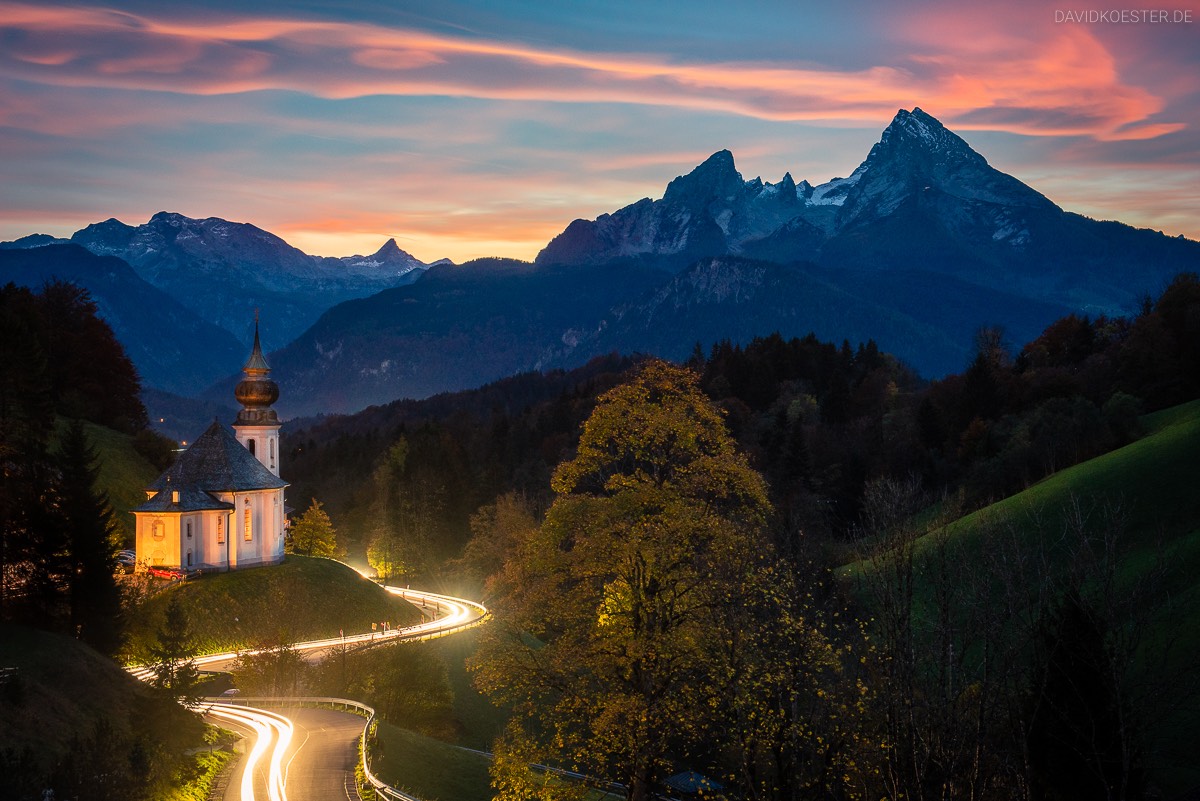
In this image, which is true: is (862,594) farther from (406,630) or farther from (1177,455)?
(406,630)

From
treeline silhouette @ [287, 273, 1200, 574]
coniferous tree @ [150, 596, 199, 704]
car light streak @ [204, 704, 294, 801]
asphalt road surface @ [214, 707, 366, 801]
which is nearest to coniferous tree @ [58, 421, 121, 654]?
car light streak @ [204, 704, 294, 801]

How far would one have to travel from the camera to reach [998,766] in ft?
95.5

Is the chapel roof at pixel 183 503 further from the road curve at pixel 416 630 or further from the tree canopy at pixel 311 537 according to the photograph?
the tree canopy at pixel 311 537

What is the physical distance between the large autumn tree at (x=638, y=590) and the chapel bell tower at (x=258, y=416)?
6832 centimetres

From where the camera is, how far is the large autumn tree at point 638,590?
2614 centimetres

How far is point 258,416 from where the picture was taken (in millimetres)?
92812

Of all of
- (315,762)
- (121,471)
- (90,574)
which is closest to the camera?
(315,762)

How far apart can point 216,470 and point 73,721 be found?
45064mm

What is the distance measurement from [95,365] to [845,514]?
238ft

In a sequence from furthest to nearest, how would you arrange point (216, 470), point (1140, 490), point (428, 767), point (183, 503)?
point (216, 470) < point (183, 503) < point (1140, 490) < point (428, 767)

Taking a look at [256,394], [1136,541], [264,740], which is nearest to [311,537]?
[256,394]

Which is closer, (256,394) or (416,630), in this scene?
(416,630)

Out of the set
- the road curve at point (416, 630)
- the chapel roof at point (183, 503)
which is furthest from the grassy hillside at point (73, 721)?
the chapel roof at point (183, 503)

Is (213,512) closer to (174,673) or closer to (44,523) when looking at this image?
(44,523)
